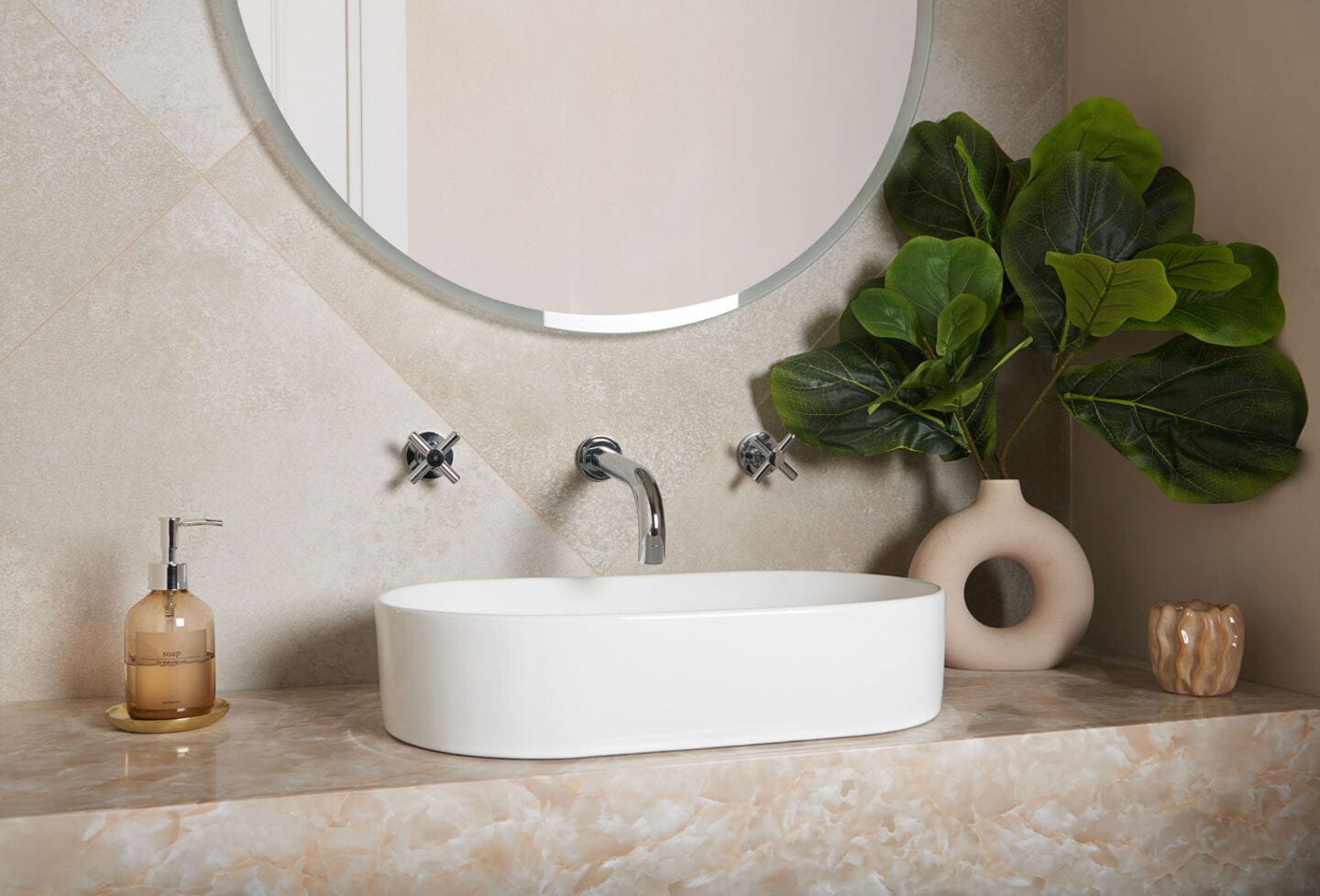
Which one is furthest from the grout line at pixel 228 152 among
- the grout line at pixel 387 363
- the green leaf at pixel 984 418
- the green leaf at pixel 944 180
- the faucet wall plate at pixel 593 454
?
the green leaf at pixel 984 418

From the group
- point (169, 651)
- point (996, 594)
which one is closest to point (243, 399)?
point (169, 651)

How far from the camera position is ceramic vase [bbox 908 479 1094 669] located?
3.81 feet

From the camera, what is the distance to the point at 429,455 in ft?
3.69

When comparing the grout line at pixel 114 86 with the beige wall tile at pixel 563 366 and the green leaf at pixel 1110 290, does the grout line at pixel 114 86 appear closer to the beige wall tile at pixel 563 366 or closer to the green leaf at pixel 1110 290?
the beige wall tile at pixel 563 366

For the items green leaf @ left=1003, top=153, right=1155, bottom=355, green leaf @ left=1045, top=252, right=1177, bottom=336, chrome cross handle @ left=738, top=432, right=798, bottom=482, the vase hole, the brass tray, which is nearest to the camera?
the brass tray

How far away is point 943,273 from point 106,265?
2.90ft

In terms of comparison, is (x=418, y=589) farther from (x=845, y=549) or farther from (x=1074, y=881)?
(x=1074, y=881)

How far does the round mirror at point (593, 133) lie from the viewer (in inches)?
44.3

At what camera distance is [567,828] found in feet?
2.52

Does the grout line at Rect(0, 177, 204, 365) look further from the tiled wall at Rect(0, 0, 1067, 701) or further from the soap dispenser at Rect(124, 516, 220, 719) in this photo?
the soap dispenser at Rect(124, 516, 220, 719)

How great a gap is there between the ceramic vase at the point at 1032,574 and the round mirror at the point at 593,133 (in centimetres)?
37

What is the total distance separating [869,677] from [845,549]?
0.42 metres

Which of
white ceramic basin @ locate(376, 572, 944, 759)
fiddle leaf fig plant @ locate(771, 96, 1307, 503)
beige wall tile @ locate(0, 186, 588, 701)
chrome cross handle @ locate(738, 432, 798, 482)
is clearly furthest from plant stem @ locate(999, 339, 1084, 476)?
beige wall tile @ locate(0, 186, 588, 701)

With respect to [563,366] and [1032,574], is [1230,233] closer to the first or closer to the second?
[1032,574]
